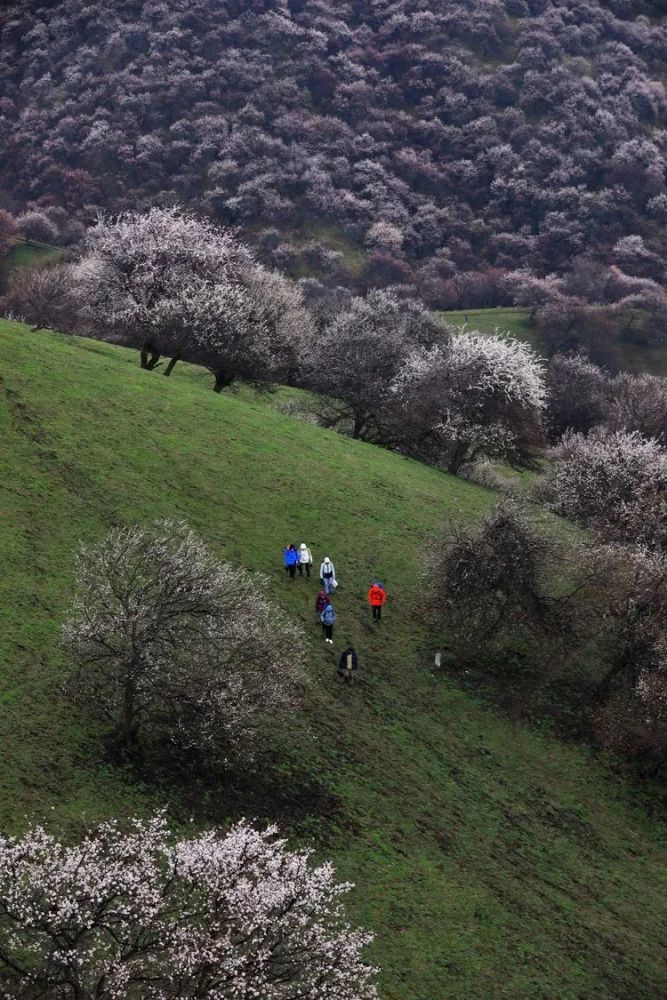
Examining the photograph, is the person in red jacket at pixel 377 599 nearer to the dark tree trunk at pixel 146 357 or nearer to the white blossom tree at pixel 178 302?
the white blossom tree at pixel 178 302

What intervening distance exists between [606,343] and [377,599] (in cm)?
8868

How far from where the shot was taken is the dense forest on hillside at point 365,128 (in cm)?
13900

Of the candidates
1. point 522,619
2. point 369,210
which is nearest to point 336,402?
point 522,619

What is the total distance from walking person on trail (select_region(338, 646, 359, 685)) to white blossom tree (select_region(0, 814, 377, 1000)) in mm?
13682

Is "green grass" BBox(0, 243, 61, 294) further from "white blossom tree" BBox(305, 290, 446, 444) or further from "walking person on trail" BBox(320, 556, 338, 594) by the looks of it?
"walking person on trail" BBox(320, 556, 338, 594)

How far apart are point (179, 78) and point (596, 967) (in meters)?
158

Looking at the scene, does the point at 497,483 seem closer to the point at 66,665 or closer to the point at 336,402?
the point at 336,402

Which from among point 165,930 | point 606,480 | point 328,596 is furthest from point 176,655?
point 606,480

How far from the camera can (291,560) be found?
36.5 meters

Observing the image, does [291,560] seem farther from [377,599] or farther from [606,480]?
[606,480]

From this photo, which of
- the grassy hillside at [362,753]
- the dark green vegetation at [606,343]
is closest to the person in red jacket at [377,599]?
the grassy hillside at [362,753]

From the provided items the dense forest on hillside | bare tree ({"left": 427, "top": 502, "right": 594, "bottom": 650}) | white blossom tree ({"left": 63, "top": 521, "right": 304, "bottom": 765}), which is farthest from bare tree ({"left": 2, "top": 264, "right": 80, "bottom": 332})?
the dense forest on hillside

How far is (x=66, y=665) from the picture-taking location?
2692 centimetres

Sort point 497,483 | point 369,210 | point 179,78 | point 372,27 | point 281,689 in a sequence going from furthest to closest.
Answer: point 372,27
point 179,78
point 369,210
point 497,483
point 281,689
